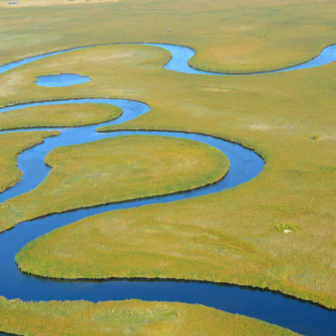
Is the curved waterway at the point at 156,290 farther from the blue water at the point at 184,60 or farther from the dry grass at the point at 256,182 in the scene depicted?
the blue water at the point at 184,60

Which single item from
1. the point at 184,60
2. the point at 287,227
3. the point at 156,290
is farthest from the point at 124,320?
the point at 184,60

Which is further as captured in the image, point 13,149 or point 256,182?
point 13,149

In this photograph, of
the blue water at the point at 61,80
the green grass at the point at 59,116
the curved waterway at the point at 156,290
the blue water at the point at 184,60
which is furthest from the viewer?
the blue water at the point at 184,60

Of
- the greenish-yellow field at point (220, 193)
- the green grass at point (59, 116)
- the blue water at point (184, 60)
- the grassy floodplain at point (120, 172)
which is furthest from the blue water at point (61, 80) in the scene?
the grassy floodplain at point (120, 172)

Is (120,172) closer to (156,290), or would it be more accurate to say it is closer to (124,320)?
(156,290)

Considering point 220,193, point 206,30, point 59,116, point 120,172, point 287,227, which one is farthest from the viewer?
point 206,30

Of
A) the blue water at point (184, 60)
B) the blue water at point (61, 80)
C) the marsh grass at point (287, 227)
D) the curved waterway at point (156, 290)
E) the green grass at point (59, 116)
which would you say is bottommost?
the curved waterway at point (156, 290)

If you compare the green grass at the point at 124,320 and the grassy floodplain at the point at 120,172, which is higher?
the grassy floodplain at the point at 120,172
